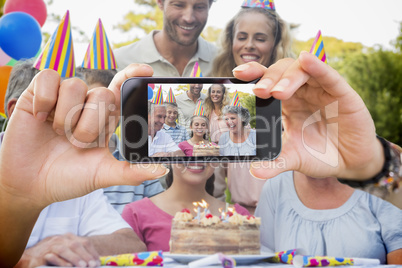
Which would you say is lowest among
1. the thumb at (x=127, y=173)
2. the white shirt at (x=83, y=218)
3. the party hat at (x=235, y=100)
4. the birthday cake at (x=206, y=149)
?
the white shirt at (x=83, y=218)

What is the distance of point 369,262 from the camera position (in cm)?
143

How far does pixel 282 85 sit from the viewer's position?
786 mm

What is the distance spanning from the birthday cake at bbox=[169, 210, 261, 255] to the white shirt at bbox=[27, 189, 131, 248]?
0.26 metres

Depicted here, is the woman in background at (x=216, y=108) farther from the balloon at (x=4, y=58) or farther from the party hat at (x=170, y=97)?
the balloon at (x=4, y=58)

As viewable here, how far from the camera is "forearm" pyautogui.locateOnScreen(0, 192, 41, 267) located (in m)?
0.92

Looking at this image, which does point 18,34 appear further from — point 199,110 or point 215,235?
point 199,110

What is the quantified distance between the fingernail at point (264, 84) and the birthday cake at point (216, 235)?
105cm

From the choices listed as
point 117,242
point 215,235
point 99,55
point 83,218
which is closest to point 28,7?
point 99,55

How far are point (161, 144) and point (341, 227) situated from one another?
1169 millimetres

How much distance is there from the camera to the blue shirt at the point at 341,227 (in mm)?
1703

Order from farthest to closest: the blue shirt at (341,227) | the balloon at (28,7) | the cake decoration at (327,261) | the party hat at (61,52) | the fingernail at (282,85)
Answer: the balloon at (28,7) → the party hat at (61,52) → the blue shirt at (341,227) → the cake decoration at (327,261) → the fingernail at (282,85)

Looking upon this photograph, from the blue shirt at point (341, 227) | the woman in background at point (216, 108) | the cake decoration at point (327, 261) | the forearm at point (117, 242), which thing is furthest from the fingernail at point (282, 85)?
the forearm at point (117, 242)

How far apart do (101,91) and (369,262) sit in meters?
1.12

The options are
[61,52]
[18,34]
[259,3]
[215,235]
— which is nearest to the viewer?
[215,235]
